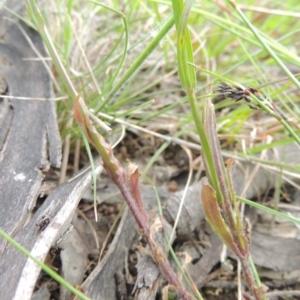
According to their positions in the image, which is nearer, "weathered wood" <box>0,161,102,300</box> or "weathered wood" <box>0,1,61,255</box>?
"weathered wood" <box>0,161,102,300</box>

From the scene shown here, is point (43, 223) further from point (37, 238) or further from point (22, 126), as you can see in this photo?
point (22, 126)

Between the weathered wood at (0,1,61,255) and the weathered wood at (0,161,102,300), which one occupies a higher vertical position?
the weathered wood at (0,1,61,255)

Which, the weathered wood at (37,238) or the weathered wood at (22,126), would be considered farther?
the weathered wood at (22,126)

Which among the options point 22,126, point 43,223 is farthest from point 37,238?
point 22,126

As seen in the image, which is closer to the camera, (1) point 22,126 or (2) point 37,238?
(2) point 37,238

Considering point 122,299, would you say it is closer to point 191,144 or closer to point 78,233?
point 78,233

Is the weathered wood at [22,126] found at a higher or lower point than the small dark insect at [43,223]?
higher

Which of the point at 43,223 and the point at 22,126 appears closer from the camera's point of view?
the point at 43,223

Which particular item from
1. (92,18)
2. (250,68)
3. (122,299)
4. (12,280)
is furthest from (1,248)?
(250,68)

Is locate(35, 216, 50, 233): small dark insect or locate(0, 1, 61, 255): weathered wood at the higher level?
locate(0, 1, 61, 255): weathered wood
